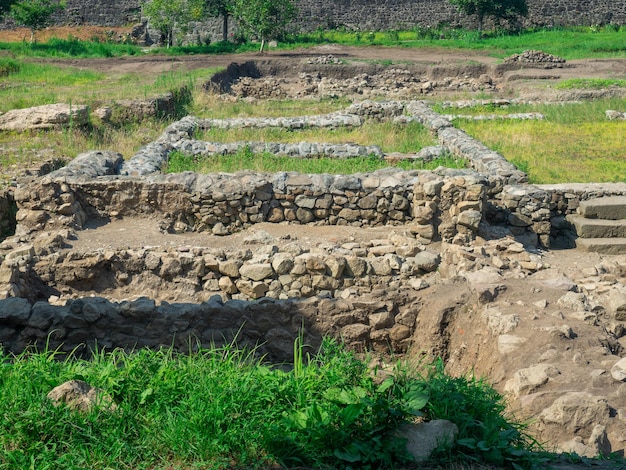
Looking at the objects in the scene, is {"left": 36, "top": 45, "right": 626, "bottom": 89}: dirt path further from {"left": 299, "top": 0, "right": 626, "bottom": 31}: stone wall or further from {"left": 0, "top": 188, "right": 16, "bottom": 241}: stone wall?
{"left": 0, "top": 188, "right": 16, "bottom": 241}: stone wall

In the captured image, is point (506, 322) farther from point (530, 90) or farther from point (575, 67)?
point (575, 67)

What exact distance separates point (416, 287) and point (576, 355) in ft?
5.57

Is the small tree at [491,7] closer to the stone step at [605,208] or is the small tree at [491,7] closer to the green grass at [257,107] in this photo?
the green grass at [257,107]

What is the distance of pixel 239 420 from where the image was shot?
13.0 ft

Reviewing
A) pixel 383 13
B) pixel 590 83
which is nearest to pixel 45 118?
pixel 590 83

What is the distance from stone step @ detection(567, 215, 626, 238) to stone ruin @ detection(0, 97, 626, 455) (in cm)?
29

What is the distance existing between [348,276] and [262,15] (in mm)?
25236

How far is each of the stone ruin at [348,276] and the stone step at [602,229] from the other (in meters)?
0.29

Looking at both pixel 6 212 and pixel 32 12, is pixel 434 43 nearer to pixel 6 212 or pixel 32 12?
pixel 32 12

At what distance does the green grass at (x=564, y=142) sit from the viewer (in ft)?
37.8

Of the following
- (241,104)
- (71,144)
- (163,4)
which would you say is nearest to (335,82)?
(241,104)

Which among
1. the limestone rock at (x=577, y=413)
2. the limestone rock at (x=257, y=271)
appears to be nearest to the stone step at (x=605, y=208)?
the limestone rock at (x=257, y=271)

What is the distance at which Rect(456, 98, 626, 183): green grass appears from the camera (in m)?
11.5

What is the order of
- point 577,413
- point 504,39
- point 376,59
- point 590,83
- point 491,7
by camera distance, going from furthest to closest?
point 491,7
point 504,39
point 376,59
point 590,83
point 577,413
